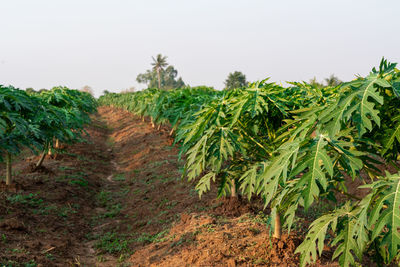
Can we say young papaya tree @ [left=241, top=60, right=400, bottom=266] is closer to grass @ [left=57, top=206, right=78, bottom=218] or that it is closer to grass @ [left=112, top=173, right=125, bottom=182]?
grass @ [left=57, top=206, right=78, bottom=218]

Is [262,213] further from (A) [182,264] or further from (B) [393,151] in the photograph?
(B) [393,151]

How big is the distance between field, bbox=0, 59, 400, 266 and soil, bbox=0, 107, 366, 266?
3 centimetres

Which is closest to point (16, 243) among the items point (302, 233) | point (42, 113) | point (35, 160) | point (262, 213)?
point (42, 113)

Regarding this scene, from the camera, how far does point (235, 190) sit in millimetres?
4855

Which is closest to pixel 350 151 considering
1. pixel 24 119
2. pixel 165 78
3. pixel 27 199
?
pixel 24 119

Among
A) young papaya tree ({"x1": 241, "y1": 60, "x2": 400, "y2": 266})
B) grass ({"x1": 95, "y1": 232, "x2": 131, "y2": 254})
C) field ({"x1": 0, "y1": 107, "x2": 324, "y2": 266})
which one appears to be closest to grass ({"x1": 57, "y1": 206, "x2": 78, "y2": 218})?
field ({"x1": 0, "y1": 107, "x2": 324, "y2": 266})

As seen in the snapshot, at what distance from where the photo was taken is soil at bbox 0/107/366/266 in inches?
170

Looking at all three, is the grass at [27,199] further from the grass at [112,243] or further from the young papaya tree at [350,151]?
the young papaya tree at [350,151]

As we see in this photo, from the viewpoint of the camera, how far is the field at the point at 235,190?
6.84 feet

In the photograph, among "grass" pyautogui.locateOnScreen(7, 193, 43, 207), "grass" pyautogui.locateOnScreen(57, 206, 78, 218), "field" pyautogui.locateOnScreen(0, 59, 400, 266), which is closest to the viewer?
"field" pyautogui.locateOnScreen(0, 59, 400, 266)

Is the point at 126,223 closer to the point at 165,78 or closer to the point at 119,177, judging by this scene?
the point at 119,177

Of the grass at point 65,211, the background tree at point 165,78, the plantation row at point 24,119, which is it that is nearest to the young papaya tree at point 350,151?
the plantation row at point 24,119

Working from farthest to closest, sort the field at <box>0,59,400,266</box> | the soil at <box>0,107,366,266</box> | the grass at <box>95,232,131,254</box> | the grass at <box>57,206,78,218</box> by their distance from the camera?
1. the grass at <box>57,206,78,218</box>
2. the grass at <box>95,232,131,254</box>
3. the soil at <box>0,107,366,266</box>
4. the field at <box>0,59,400,266</box>

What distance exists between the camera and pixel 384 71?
2.15 m
